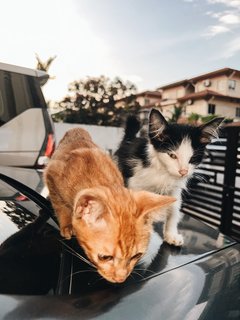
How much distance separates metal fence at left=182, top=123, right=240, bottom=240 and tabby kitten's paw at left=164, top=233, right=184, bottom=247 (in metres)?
2.30

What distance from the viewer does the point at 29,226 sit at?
1.58m

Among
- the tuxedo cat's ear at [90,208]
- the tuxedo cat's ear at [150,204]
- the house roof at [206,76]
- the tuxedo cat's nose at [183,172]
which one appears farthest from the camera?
the house roof at [206,76]

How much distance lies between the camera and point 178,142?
9.91 feet

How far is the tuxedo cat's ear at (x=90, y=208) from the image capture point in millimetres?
1522

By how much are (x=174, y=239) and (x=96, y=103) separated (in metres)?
25.8

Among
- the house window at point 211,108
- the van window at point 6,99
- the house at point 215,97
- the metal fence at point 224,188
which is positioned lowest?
the metal fence at point 224,188

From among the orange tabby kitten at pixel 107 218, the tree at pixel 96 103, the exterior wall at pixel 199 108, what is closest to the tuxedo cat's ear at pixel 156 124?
the orange tabby kitten at pixel 107 218

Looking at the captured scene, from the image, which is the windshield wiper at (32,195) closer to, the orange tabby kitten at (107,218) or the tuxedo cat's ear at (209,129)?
the orange tabby kitten at (107,218)

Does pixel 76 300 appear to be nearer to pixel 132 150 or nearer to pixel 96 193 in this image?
pixel 96 193

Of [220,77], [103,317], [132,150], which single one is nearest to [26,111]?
[132,150]

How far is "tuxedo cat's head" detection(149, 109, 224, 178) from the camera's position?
9.68 feet

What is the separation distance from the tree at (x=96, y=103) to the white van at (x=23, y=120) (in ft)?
72.3

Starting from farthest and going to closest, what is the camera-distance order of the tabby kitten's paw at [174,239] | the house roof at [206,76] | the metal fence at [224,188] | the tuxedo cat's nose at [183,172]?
the house roof at [206,76] < the metal fence at [224,188] < the tuxedo cat's nose at [183,172] < the tabby kitten's paw at [174,239]

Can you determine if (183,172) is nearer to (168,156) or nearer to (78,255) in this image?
(168,156)
